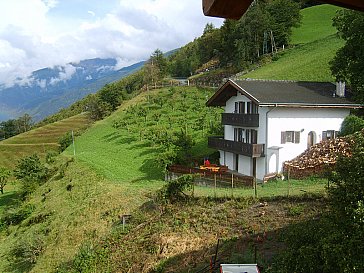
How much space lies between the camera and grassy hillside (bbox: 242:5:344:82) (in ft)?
161

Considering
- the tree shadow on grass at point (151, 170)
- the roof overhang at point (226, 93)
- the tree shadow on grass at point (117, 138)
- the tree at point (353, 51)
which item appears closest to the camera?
the tree at point (353, 51)

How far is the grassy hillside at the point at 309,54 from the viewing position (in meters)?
49.1

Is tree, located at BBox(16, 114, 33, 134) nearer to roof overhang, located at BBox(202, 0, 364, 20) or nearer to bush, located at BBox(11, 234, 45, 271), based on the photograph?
bush, located at BBox(11, 234, 45, 271)

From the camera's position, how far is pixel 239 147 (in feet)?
80.4

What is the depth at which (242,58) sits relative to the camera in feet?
206

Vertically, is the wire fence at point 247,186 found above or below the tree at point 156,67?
below

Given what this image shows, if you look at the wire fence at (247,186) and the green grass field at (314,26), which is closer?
the wire fence at (247,186)

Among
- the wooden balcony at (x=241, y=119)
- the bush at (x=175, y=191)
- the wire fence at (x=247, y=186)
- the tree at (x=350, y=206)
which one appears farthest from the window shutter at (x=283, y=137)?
the tree at (x=350, y=206)

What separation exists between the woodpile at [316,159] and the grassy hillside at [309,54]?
23.8m

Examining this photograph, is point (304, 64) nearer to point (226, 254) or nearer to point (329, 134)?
point (329, 134)

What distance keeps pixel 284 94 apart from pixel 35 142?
217 ft

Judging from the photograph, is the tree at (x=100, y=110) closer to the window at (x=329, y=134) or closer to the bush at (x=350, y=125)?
the window at (x=329, y=134)

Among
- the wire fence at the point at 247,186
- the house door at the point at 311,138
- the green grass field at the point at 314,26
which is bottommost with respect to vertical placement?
the wire fence at the point at 247,186

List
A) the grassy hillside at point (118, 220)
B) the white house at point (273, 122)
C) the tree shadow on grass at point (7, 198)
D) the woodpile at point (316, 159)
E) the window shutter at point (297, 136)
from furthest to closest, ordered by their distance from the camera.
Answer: the tree shadow on grass at point (7, 198), the window shutter at point (297, 136), the white house at point (273, 122), the woodpile at point (316, 159), the grassy hillside at point (118, 220)
